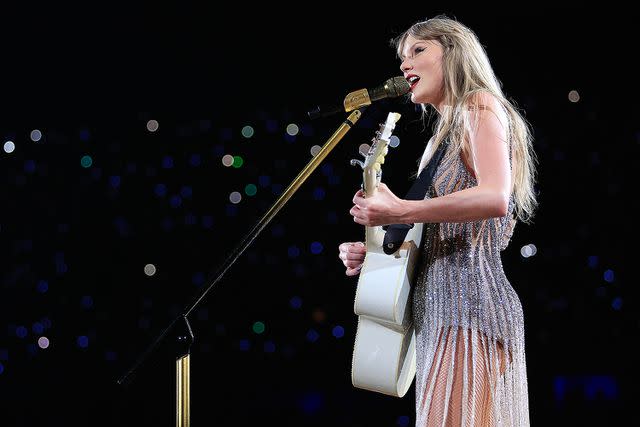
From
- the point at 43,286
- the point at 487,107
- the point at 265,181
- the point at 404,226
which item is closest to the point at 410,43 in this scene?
the point at 487,107

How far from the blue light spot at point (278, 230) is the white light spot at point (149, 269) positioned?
62 centimetres

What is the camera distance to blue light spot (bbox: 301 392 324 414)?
128 inches

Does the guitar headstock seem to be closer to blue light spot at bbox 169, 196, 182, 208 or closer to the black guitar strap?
the black guitar strap

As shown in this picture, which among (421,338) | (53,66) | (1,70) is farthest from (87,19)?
(421,338)

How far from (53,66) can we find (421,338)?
2605 millimetres

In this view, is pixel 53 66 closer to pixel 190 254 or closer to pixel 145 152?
pixel 145 152

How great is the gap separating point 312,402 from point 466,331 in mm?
2104

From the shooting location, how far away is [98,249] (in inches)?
A: 132

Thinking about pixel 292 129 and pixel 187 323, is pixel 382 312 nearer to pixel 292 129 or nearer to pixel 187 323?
pixel 187 323

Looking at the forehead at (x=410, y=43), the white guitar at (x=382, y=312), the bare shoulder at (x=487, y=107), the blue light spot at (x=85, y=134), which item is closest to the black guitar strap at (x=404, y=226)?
the white guitar at (x=382, y=312)

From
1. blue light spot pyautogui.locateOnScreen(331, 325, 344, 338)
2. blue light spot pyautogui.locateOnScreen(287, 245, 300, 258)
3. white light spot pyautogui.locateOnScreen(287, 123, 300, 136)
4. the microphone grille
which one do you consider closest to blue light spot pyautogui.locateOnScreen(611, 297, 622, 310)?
blue light spot pyautogui.locateOnScreen(331, 325, 344, 338)

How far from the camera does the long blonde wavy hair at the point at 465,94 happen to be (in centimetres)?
146

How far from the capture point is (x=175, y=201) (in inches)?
130

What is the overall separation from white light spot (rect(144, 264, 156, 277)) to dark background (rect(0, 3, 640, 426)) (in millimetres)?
21
